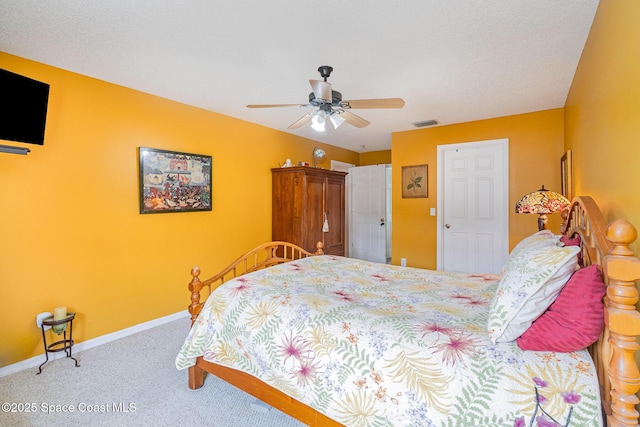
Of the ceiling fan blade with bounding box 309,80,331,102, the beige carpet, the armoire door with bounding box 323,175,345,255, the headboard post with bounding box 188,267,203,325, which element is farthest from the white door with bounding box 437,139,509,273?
the headboard post with bounding box 188,267,203,325

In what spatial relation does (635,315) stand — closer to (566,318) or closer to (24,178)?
(566,318)

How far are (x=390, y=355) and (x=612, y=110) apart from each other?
161 cm

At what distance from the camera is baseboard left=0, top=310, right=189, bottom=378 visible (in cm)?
228

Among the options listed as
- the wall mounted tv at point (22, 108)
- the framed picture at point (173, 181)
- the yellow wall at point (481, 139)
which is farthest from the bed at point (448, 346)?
the yellow wall at point (481, 139)

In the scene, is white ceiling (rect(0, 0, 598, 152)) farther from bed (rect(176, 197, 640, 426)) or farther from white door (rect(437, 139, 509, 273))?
bed (rect(176, 197, 640, 426))

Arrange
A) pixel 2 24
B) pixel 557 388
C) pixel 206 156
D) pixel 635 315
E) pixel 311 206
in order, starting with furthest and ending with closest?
pixel 311 206 → pixel 206 156 → pixel 2 24 → pixel 557 388 → pixel 635 315

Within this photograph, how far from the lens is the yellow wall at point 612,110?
1.20 metres

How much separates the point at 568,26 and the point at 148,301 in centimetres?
413

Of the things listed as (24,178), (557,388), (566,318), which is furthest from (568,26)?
(24,178)

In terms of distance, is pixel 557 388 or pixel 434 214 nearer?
pixel 557 388

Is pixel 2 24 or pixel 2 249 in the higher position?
pixel 2 24

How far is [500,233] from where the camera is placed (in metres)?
3.90

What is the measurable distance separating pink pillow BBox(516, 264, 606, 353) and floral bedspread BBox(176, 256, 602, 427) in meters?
0.05

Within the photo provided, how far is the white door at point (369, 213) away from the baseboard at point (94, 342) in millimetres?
3438
